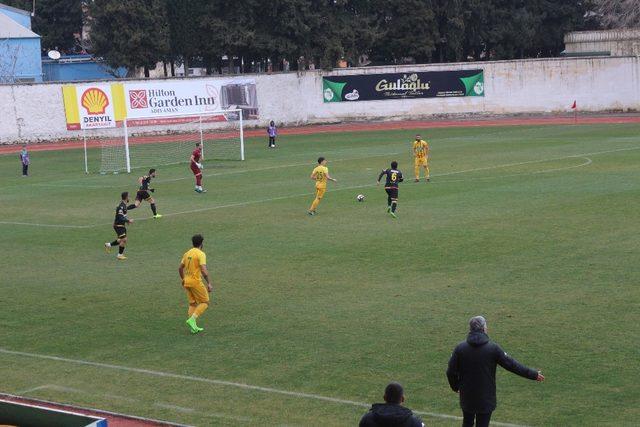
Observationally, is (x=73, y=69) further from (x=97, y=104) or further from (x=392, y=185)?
(x=392, y=185)

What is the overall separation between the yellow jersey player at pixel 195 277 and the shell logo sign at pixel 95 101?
42.6 meters

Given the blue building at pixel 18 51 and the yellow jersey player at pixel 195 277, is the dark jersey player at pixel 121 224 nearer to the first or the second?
the yellow jersey player at pixel 195 277

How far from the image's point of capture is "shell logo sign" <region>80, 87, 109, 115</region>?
5819 centimetres

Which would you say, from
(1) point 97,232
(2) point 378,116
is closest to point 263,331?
(1) point 97,232

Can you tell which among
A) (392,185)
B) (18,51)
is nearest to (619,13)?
(18,51)

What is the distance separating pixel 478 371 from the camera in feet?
35.3

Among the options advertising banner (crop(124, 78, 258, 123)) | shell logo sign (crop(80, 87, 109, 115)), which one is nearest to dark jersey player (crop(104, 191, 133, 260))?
shell logo sign (crop(80, 87, 109, 115))

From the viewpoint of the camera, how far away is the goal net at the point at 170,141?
2068 inches

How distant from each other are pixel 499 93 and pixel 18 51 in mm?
42132

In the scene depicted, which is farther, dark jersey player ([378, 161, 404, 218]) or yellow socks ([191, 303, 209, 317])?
dark jersey player ([378, 161, 404, 218])

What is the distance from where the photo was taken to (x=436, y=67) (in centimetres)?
Answer: 7194

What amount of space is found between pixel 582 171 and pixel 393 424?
32.2 metres

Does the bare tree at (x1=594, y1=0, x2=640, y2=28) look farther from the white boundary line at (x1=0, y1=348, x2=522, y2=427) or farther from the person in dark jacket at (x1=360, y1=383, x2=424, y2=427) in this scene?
the person in dark jacket at (x1=360, y1=383, x2=424, y2=427)

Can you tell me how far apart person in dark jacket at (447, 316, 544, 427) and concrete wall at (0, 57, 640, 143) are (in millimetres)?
58528
